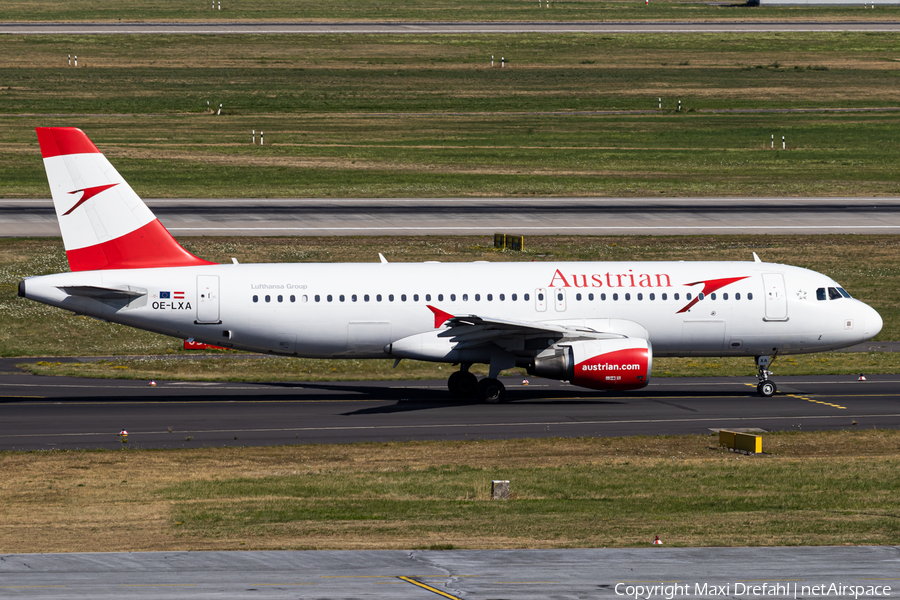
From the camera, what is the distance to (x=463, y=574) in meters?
20.6

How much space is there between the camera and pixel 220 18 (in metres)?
186

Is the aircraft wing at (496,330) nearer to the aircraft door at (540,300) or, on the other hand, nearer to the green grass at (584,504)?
the aircraft door at (540,300)

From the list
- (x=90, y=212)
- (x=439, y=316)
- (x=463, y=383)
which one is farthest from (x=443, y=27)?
(x=90, y=212)

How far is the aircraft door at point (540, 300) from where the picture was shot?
4053 cm

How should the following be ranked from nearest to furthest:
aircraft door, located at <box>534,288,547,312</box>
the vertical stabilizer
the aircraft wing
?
the aircraft wing, the vertical stabilizer, aircraft door, located at <box>534,288,547,312</box>

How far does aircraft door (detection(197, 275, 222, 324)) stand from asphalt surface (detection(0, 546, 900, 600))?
716 inches

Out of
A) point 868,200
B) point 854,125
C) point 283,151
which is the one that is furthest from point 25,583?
point 854,125

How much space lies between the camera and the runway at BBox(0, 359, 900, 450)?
1409 inches

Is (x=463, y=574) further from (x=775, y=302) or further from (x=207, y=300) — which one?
(x=775, y=302)

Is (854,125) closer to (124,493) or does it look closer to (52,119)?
(52,119)

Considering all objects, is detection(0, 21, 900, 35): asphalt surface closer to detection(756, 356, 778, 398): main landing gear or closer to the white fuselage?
the white fuselage

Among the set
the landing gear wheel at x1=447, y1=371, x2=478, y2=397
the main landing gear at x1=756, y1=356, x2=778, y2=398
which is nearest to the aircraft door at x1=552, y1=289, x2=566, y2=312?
the landing gear wheel at x1=447, y1=371, x2=478, y2=397

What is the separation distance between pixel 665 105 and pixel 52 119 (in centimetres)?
6041

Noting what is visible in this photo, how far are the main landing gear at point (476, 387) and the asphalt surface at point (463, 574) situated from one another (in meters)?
18.7
